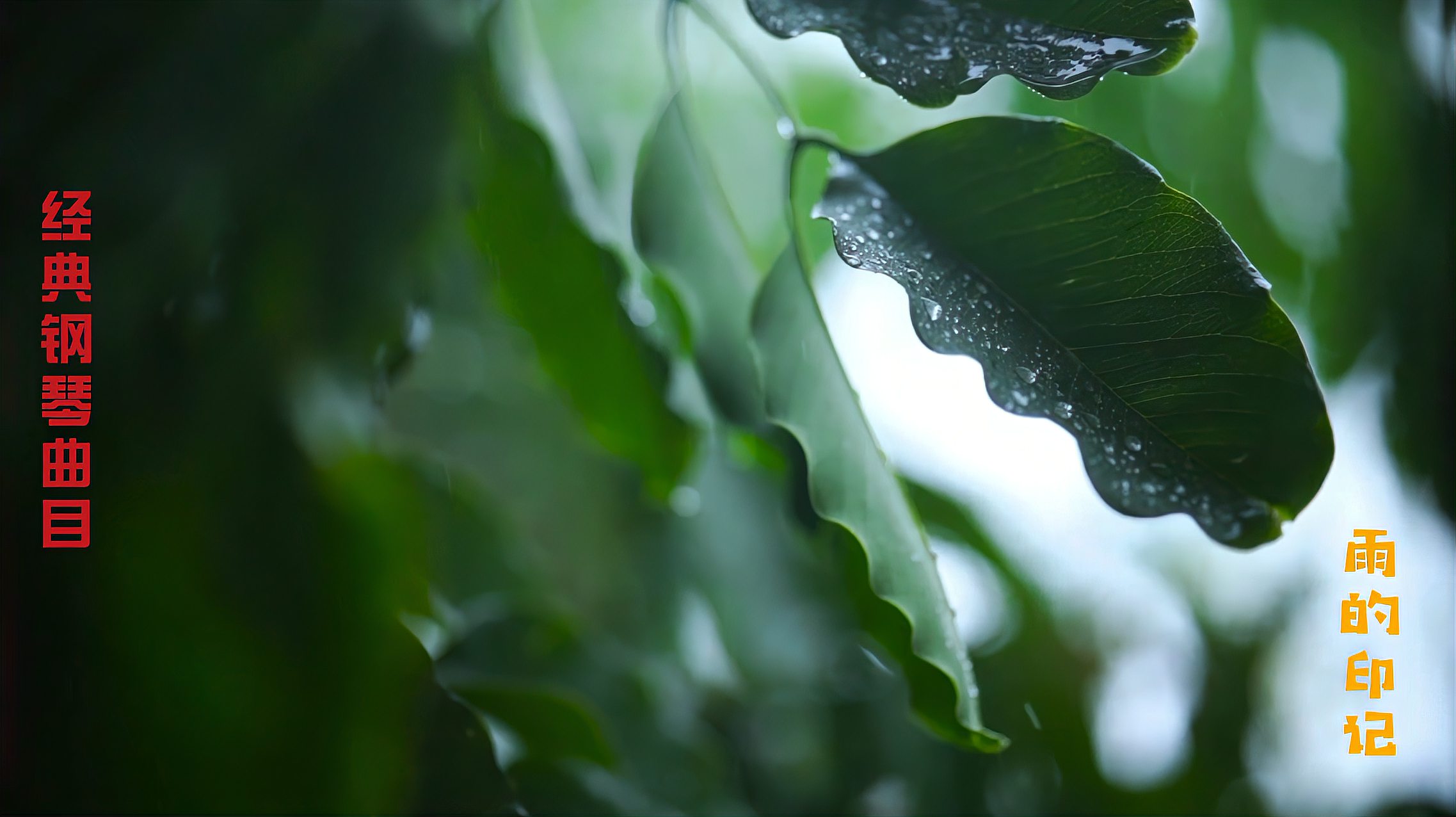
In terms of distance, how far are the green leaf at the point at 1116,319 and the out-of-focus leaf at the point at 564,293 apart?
0.24 metres

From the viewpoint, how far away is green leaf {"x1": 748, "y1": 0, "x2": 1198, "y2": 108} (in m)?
0.31

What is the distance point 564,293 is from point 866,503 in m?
0.28

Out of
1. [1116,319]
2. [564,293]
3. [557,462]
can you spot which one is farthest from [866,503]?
[557,462]

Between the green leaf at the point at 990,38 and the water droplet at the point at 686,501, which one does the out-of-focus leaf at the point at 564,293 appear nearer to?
the water droplet at the point at 686,501

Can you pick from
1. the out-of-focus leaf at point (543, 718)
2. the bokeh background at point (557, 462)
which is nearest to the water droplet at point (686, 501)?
the bokeh background at point (557, 462)

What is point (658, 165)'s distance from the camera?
553 mm

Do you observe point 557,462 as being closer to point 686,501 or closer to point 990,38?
point 686,501

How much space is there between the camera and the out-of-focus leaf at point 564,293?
56 cm

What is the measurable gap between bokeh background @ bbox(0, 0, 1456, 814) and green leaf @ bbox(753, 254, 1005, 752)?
0.11 ft

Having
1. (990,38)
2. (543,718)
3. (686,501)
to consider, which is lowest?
(543,718)

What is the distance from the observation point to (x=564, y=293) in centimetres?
58

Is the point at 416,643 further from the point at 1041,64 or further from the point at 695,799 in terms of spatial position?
the point at 1041,64

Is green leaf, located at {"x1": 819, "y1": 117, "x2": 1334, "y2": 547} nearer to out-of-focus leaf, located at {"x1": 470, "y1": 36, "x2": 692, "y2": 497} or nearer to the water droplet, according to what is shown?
out-of-focus leaf, located at {"x1": 470, "y1": 36, "x2": 692, "y2": 497}

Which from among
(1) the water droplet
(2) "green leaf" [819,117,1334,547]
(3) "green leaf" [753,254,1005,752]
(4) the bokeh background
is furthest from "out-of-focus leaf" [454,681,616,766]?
(2) "green leaf" [819,117,1334,547]
